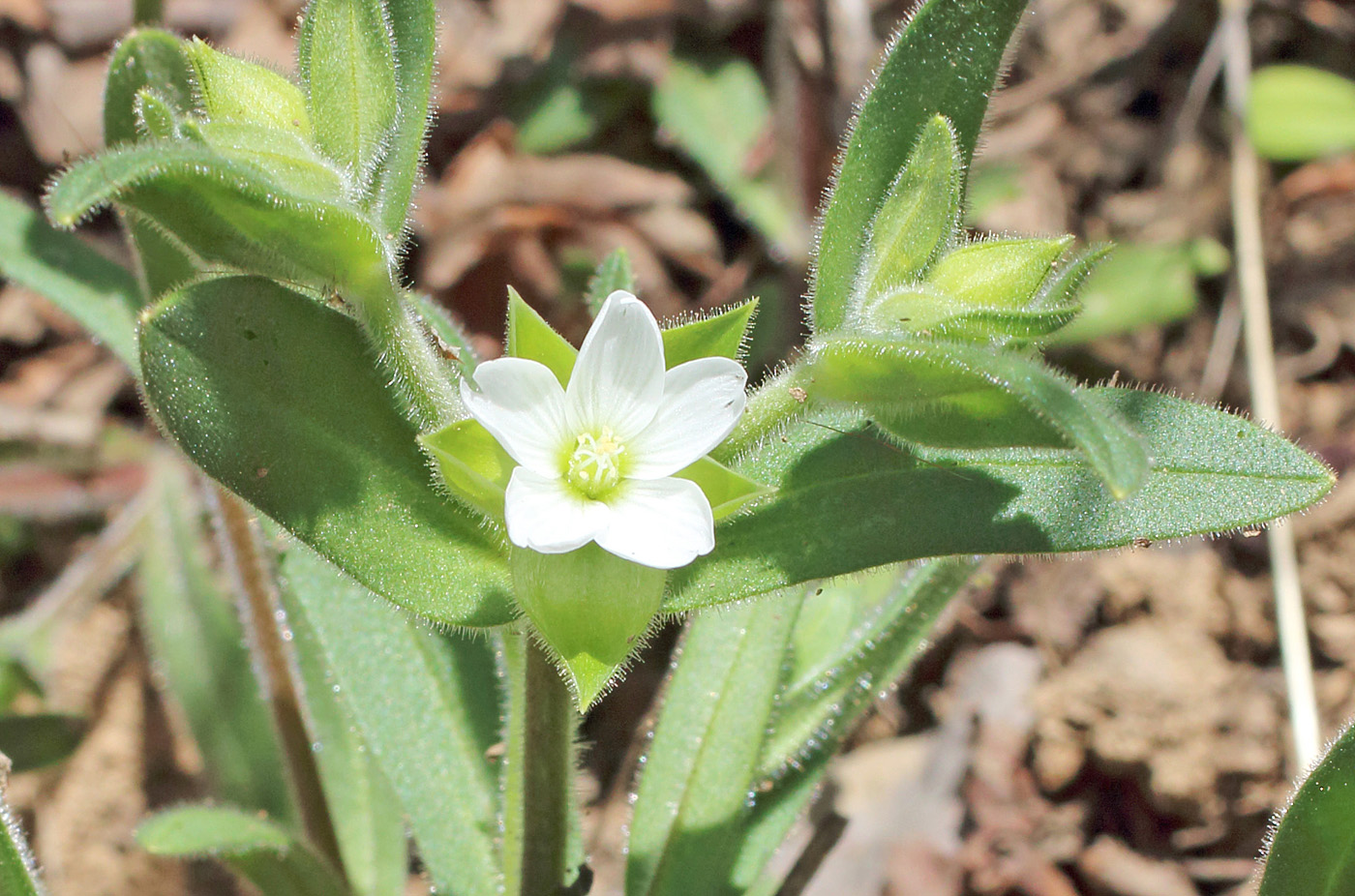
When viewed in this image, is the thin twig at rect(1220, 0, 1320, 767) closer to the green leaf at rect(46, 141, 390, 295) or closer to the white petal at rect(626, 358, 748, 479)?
the white petal at rect(626, 358, 748, 479)

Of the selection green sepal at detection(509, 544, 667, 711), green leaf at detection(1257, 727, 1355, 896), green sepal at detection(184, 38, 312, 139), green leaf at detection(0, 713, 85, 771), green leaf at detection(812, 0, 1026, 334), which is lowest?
green leaf at detection(1257, 727, 1355, 896)

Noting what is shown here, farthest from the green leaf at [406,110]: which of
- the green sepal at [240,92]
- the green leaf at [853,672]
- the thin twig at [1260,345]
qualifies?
the thin twig at [1260,345]

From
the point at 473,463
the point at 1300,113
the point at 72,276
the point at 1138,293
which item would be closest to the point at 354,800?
the point at 72,276

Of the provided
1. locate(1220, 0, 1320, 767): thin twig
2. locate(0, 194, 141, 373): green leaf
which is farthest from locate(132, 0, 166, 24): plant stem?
locate(1220, 0, 1320, 767): thin twig

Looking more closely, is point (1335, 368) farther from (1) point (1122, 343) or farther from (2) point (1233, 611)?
(2) point (1233, 611)

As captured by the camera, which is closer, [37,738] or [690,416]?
[690,416]

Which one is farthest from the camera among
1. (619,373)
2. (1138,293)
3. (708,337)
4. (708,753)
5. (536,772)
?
(1138,293)

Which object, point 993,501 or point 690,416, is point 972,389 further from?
point 690,416

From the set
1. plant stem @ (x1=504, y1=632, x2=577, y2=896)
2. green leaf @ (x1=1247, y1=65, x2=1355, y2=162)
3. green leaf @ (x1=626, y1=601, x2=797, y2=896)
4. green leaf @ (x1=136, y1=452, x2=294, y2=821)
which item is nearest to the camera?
plant stem @ (x1=504, y1=632, x2=577, y2=896)
